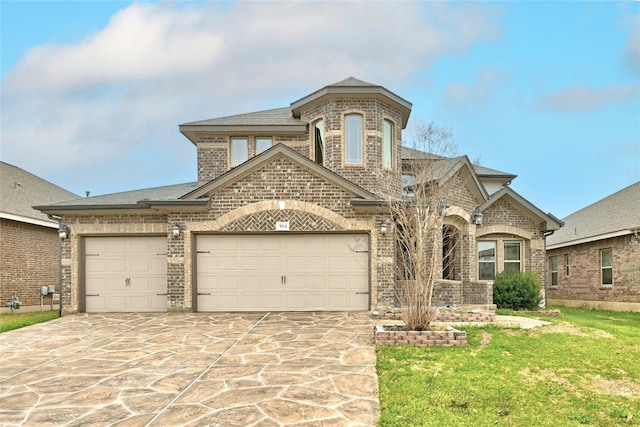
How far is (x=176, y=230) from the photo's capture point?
1400 cm

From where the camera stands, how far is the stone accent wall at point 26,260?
1850 centimetres

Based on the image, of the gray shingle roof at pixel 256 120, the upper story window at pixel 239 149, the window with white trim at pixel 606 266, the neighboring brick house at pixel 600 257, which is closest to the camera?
the gray shingle roof at pixel 256 120

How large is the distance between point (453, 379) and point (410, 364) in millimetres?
941

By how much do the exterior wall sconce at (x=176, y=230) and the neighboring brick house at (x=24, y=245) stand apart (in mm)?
8666

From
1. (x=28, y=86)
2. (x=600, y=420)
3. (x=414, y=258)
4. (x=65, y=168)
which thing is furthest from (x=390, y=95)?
(x=65, y=168)

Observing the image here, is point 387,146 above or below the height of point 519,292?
above

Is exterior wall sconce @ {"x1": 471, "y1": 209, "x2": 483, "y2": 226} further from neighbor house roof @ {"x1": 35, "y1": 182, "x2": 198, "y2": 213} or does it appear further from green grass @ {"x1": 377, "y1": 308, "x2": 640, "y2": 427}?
neighbor house roof @ {"x1": 35, "y1": 182, "x2": 198, "y2": 213}

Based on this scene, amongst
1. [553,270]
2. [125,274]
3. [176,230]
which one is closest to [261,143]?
[176,230]

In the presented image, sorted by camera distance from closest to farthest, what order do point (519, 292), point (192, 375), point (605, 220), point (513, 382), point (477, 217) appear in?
point (513, 382)
point (192, 375)
point (519, 292)
point (477, 217)
point (605, 220)

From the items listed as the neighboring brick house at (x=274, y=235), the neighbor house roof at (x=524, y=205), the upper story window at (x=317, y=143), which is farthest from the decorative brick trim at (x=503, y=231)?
the upper story window at (x=317, y=143)

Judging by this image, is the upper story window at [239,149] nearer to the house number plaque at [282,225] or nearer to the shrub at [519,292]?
the house number plaque at [282,225]

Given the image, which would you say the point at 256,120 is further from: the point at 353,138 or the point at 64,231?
Answer: the point at 64,231

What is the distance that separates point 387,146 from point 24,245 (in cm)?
1537

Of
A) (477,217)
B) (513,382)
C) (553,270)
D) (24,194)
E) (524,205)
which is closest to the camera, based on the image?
(513,382)
